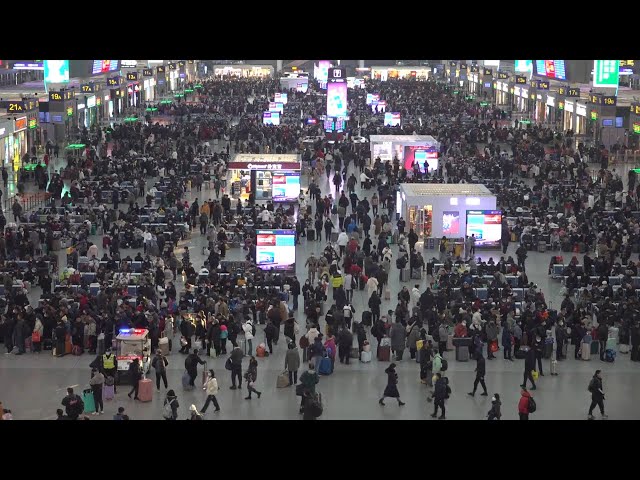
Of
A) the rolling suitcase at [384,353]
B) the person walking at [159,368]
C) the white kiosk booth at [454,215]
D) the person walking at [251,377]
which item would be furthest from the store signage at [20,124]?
the person walking at [251,377]

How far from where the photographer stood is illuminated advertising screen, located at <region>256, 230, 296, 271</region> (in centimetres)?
2647

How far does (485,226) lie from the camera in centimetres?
3003

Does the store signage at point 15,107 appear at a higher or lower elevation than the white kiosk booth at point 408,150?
higher

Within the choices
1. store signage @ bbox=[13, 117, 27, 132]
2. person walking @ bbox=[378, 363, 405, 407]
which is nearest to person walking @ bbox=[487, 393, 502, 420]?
person walking @ bbox=[378, 363, 405, 407]

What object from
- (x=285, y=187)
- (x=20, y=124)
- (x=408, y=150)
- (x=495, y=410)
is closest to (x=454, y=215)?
(x=285, y=187)

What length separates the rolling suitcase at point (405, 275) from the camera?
2620 centimetres

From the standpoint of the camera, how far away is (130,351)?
18438 mm

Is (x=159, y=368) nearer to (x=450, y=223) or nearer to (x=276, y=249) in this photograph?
(x=276, y=249)

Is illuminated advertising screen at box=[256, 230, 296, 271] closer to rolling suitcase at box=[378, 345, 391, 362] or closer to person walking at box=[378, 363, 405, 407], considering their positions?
rolling suitcase at box=[378, 345, 391, 362]

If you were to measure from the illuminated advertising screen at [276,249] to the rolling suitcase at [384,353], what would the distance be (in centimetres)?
690

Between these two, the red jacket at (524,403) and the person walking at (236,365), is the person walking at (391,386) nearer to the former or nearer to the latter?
the red jacket at (524,403)

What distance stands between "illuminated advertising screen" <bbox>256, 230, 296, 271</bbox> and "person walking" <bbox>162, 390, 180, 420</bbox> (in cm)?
1058

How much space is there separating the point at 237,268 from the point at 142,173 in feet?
59.3
